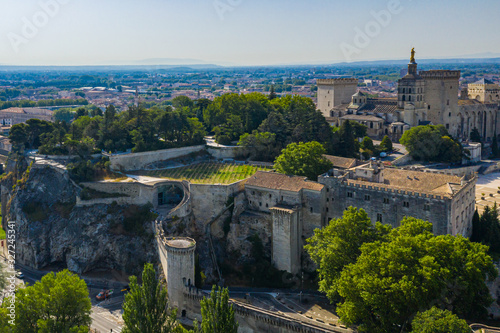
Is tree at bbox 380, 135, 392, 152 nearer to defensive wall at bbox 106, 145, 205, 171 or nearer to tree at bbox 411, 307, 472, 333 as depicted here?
defensive wall at bbox 106, 145, 205, 171

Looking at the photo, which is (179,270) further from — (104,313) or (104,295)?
(104,295)

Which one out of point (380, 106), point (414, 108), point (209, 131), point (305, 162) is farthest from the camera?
point (380, 106)

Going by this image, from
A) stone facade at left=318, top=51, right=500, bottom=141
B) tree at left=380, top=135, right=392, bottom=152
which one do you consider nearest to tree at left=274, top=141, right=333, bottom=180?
tree at left=380, top=135, right=392, bottom=152

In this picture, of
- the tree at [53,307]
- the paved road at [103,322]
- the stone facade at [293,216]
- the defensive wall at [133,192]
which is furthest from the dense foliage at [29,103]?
the tree at [53,307]

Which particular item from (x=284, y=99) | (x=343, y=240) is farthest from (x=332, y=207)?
(x=284, y=99)

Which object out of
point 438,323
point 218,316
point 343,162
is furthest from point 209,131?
point 438,323

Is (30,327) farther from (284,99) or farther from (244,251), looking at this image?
(284,99)

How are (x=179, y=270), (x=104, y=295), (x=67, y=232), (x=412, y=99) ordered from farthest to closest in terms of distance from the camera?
(x=412, y=99), (x=67, y=232), (x=104, y=295), (x=179, y=270)
